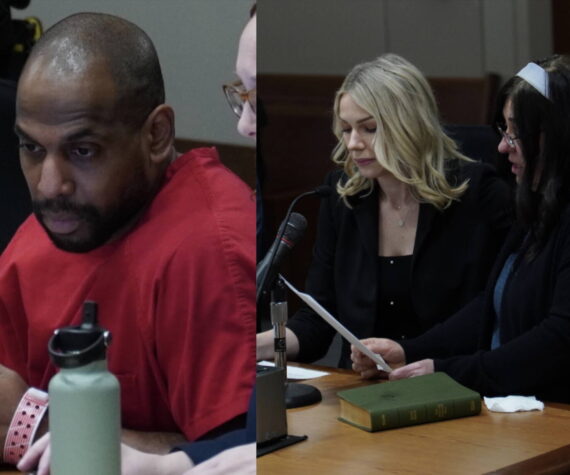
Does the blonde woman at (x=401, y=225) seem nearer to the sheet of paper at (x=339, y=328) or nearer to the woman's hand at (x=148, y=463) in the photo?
the sheet of paper at (x=339, y=328)

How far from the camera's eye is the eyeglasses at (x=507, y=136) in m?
3.19

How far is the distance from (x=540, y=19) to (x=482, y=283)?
0.98 meters

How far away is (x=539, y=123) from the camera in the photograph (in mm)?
3148

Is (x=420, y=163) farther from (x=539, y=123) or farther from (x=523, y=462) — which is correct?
(x=523, y=462)

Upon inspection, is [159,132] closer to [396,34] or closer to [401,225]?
[401,225]

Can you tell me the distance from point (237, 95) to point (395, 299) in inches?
78.6

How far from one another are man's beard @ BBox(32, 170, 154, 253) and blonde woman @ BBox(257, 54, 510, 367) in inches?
73.4

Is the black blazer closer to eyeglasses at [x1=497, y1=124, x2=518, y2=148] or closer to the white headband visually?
eyeglasses at [x1=497, y1=124, x2=518, y2=148]

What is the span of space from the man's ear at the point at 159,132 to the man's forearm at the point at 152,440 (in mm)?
326

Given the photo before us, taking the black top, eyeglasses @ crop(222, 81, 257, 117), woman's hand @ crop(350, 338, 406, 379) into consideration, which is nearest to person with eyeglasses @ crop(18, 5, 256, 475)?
eyeglasses @ crop(222, 81, 257, 117)

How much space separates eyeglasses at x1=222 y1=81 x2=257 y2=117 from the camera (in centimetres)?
133

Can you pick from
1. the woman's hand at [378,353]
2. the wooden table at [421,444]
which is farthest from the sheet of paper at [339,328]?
the wooden table at [421,444]

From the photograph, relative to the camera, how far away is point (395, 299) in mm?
3270

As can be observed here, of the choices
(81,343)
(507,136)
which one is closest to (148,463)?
(81,343)
